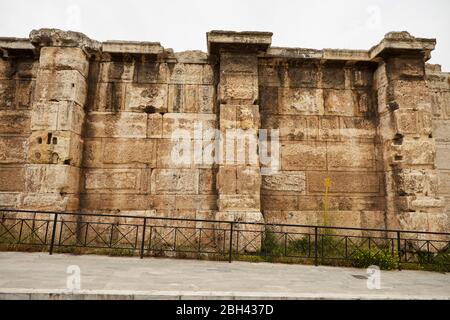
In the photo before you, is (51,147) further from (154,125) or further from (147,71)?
(147,71)

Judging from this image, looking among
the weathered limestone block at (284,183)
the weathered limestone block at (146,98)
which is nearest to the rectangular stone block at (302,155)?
the weathered limestone block at (284,183)

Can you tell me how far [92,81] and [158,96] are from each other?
1.71m

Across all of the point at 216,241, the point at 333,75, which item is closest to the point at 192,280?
the point at 216,241

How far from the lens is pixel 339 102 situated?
26.8 ft

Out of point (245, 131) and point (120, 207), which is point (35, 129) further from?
point (245, 131)

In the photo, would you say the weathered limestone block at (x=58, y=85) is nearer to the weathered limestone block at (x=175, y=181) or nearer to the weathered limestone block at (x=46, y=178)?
the weathered limestone block at (x=46, y=178)

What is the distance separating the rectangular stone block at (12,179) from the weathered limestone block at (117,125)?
6.02ft

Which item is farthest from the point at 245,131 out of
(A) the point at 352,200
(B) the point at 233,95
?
(A) the point at 352,200

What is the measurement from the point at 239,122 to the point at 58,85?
4241 millimetres

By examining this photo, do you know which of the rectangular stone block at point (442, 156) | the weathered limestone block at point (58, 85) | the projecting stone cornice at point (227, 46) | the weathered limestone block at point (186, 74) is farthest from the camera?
the rectangular stone block at point (442, 156)

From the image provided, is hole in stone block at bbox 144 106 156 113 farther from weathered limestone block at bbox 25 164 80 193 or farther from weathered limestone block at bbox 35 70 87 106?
weathered limestone block at bbox 25 164 80 193

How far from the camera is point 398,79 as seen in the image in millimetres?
7637

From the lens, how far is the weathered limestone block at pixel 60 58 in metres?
7.23

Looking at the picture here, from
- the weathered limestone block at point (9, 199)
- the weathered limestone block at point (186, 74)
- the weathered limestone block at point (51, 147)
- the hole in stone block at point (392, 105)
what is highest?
the weathered limestone block at point (186, 74)
